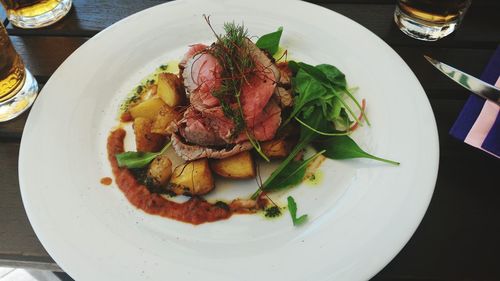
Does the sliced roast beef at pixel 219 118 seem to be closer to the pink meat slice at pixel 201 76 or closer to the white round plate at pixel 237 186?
the pink meat slice at pixel 201 76

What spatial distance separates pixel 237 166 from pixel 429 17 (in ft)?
3.52

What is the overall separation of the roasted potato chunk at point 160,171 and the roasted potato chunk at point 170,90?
0.25 metres

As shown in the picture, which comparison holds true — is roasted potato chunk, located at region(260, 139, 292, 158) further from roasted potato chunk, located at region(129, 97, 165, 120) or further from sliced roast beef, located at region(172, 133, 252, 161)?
roasted potato chunk, located at region(129, 97, 165, 120)

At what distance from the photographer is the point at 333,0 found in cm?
212

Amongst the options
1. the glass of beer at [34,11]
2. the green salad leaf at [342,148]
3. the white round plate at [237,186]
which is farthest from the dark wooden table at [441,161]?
the green salad leaf at [342,148]

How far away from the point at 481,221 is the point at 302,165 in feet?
1.85

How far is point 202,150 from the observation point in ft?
4.86

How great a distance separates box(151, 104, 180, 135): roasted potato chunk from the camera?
61.3 inches

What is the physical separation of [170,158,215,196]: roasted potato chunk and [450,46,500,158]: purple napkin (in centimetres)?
83

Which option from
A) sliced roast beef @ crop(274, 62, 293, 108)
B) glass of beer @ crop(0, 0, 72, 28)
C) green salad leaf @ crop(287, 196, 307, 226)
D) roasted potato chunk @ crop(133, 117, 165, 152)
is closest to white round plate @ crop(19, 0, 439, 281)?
green salad leaf @ crop(287, 196, 307, 226)

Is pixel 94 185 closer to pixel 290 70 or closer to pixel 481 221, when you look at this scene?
pixel 290 70

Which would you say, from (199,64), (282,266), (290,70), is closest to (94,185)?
(199,64)

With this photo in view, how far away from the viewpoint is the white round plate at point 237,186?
117 centimetres

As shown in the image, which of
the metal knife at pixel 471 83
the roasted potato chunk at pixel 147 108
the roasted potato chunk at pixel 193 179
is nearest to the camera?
the roasted potato chunk at pixel 193 179
